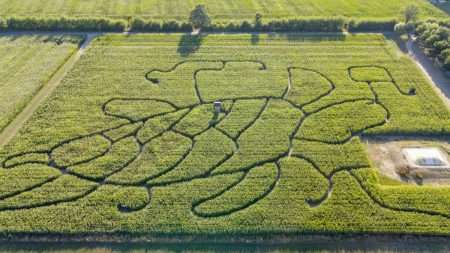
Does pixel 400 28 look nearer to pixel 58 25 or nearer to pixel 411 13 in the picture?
pixel 411 13

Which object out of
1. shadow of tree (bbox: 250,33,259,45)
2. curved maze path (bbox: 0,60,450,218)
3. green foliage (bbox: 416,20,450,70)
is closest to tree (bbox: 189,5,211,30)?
shadow of tree (bbox: 250,33,259,45)

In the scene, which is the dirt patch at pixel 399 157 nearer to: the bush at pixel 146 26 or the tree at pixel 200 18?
the tree at pixel 200 18

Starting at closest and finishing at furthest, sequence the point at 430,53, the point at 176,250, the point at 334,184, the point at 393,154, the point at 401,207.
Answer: the point at 176,250, the point at 401,207, the point at 334,184, the point at 393,154, the point at 430,53

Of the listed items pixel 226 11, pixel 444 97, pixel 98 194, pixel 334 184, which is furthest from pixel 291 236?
pixel 226 11

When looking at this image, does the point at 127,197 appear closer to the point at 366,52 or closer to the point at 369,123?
the point at 369,123

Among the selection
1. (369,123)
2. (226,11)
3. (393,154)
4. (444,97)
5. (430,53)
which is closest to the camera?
(393,154)

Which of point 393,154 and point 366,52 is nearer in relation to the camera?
point 393,154
